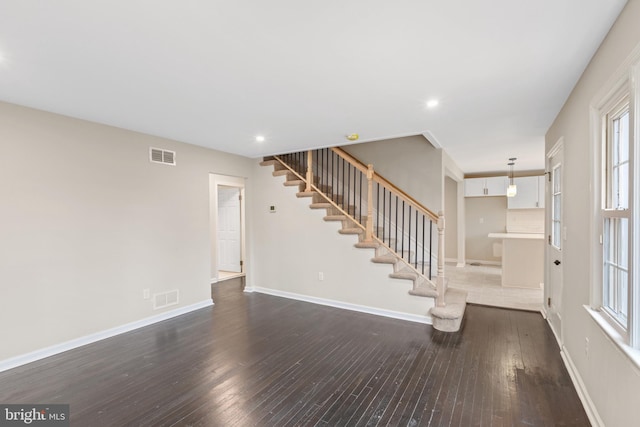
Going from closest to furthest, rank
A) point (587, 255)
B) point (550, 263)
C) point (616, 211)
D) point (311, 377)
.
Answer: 1. point (616, 211)
2. point (587, 255)
3. point (311, 377)
4. point (550, 263)

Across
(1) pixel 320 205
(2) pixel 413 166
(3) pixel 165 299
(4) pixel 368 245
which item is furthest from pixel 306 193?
(3) pixel 165 299

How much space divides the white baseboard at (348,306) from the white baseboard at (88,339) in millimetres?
1274

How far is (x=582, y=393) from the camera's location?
7.39 ft

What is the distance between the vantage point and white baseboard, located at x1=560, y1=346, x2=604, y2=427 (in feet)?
6.42

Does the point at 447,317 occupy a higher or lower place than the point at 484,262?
higher

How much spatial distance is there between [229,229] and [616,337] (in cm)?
670

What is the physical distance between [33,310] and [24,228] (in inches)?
32.7

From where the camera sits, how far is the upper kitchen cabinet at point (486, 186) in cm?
→ 747

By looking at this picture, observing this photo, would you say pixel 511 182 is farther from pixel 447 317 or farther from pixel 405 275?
pixel 447 317

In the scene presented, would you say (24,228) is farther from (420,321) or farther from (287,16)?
(420,321)

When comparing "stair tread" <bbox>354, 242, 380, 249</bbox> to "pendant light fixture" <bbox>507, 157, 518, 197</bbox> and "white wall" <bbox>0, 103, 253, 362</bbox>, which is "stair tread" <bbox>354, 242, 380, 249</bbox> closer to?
"white wall" <bbox>0, 103, 253, 362</bbox>

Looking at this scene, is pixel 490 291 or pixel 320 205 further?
pixel 490 291

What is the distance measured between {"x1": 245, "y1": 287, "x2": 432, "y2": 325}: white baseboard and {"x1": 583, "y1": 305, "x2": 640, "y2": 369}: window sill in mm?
2084

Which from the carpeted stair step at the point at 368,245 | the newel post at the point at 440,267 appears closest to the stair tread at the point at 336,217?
the carpeted stair step at the point at 368,245
